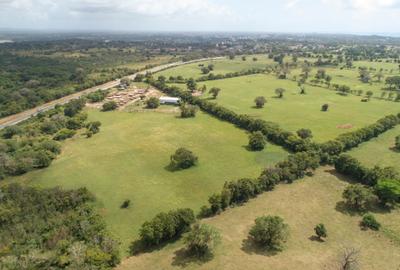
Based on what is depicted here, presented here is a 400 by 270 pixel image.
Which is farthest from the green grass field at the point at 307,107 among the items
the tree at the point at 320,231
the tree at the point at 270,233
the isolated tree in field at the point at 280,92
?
the tree at the point at 270,233

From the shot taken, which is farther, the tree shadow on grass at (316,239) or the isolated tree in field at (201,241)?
the tree shadow on grass at (316,239)

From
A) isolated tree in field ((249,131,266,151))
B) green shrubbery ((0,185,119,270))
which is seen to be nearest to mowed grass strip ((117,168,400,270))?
green shrubbery ((0,185,119,270))

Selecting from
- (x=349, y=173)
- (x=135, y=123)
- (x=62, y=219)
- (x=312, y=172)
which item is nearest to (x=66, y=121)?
(x=135, y=123)

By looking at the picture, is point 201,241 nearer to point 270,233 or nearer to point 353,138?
point 270,233

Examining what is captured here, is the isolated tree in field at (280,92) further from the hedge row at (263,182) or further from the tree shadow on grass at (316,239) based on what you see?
the tree shadow on grass at (316,239)

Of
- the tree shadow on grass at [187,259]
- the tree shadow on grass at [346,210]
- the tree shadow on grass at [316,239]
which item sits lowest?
the tree shadow on grass at [187,259]

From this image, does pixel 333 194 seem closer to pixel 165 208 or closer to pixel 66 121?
pixel 165 208
